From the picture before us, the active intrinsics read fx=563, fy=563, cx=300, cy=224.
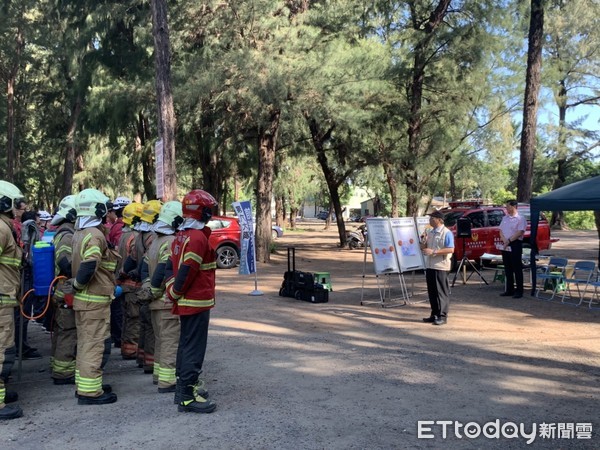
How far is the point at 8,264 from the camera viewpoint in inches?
199

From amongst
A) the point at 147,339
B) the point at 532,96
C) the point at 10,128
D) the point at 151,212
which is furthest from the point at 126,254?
the point at 10,128

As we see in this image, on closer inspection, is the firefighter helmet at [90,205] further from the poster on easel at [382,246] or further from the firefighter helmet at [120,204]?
the poster on easel at [382,246]

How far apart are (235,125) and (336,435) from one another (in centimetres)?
1551

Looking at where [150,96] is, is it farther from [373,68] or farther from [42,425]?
[42,425]

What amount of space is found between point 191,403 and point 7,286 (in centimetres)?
194

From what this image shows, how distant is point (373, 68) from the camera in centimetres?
1733

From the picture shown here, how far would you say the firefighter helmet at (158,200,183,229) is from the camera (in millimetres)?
5918

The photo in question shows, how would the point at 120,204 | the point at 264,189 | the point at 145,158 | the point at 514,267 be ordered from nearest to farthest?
the point at 120,204 < the point at 514,267 < the point at 264,189 < the point at 145,158

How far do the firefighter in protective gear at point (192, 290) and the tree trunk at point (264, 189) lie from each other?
13.9m

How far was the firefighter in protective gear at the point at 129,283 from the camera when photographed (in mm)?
7008

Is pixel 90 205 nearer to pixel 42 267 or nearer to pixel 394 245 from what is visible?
pixel 42 267

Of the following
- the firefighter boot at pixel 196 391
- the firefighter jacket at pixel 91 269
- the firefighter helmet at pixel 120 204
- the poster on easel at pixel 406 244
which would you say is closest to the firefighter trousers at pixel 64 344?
the firefighter jacket at pixel 91 269

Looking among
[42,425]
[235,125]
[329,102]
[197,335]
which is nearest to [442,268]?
[197,335]

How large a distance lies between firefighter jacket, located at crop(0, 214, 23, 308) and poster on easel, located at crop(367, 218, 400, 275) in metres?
6.72
